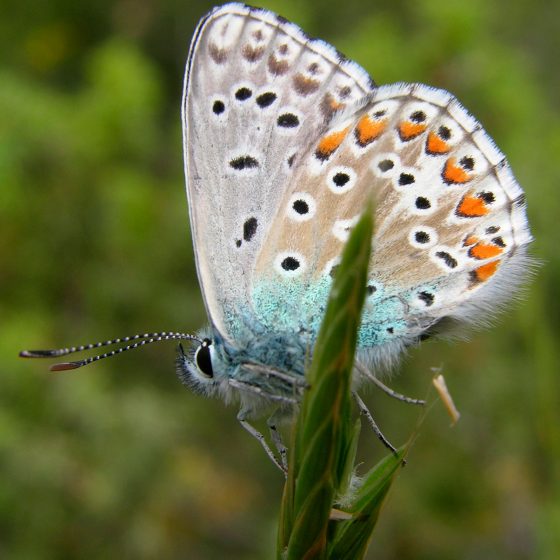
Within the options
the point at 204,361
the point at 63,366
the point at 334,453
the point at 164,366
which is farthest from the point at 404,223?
the point at 164,366

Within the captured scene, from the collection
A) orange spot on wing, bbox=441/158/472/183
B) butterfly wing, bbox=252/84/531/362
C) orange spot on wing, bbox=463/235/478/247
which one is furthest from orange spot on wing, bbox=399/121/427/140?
orange spot on wing, bbox=463/235/478/247

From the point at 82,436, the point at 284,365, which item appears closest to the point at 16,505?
the point at 82,436

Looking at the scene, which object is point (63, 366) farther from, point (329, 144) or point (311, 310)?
point (329, 144)

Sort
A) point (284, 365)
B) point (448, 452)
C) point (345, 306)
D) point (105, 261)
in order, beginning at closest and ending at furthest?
point (345, 306)
point (284, 365)
point (448, 452)
point (105, 261)

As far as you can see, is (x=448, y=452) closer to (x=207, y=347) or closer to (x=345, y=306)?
(x=207, y=347)

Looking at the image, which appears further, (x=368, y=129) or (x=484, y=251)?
(x=368, y=129)
